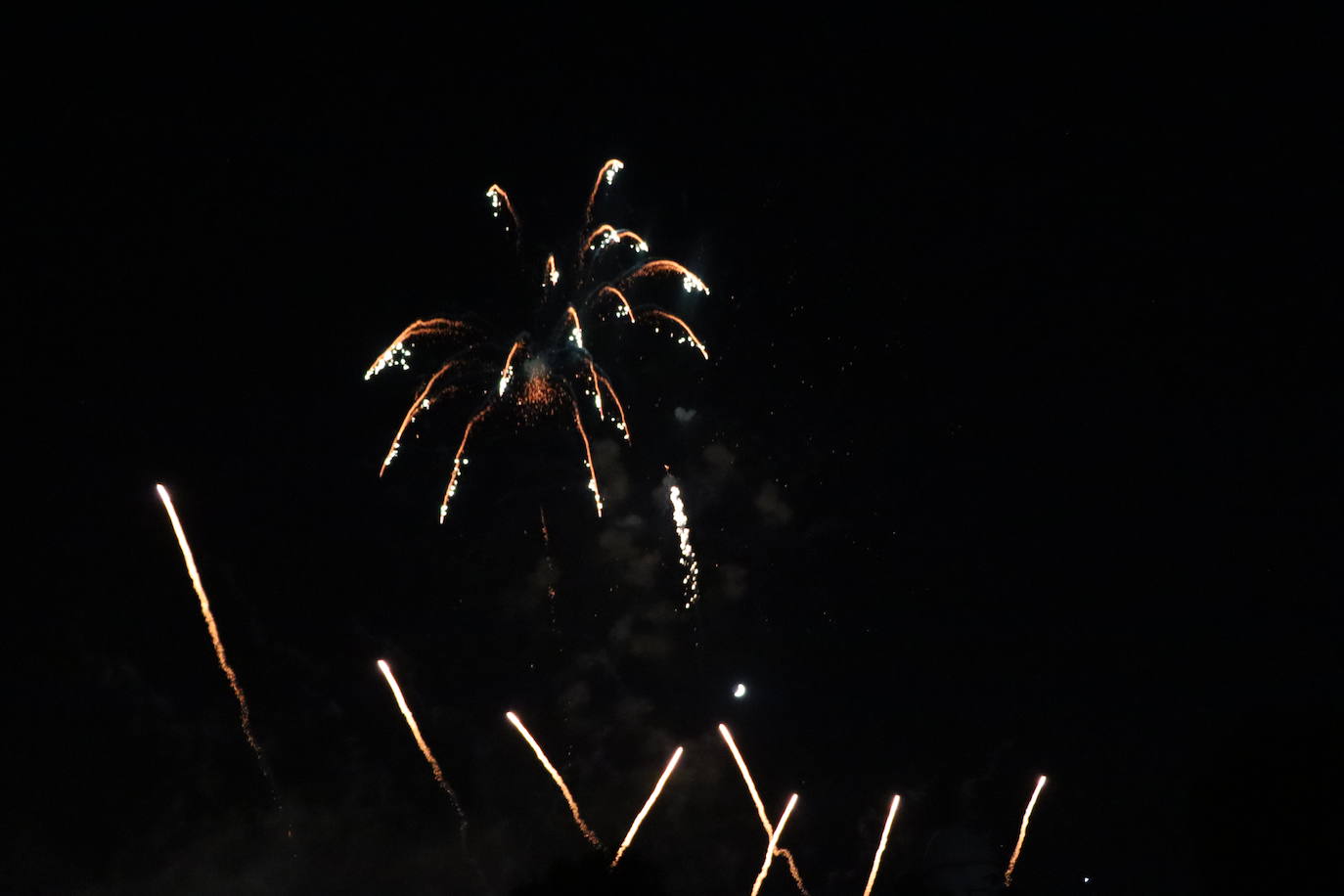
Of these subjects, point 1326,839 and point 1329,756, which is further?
point 1329,756

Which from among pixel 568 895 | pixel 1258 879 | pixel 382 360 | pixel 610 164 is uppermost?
pixel 610 164

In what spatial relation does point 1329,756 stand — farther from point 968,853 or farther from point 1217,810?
point 968,853

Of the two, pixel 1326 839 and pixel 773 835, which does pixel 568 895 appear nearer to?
pixel 773 835

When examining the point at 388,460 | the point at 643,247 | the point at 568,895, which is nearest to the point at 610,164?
the point at 643,247

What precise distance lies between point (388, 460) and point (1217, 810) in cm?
2202

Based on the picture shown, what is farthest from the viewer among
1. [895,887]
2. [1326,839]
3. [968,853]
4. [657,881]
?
[968,853]

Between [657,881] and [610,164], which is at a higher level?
[610,164]

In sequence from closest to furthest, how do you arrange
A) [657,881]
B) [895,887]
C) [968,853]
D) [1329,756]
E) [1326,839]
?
[1326,839] → [1329,756] → [657,881] → [895,887] → [968,853]

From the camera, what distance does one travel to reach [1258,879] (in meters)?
25.1

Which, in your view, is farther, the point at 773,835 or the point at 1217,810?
the point at 773,835

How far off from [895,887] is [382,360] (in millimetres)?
33515

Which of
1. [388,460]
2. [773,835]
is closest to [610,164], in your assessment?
[388,460]

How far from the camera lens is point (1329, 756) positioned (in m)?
27.0

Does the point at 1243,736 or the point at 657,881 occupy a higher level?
the point at 1243,736
